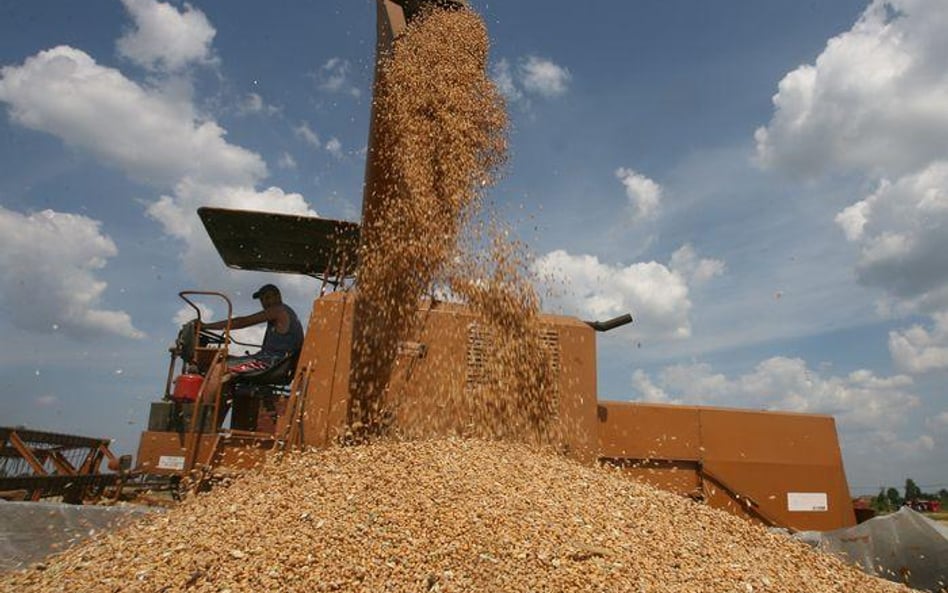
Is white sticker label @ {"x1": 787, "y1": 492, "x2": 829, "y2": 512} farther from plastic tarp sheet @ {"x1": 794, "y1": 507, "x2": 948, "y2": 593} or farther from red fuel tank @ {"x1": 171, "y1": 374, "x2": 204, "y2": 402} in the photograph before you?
red fuel tank @ {"x1": 171, "y1": 374, "x2": 204, "y2": 402}

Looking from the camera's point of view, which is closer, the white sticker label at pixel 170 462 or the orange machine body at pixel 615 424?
the white sticker label at pixel 170 462

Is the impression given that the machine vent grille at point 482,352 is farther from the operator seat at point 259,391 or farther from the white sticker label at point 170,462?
the white sticker label at point 170,462

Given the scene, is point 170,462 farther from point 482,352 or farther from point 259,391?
point 482,352

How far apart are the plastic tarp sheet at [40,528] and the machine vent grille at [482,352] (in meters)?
2.27

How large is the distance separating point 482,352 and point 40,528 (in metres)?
2.75

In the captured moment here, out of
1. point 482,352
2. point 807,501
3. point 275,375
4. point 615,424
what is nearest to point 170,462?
point 275,375

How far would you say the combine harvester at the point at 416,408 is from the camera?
4.02 meters

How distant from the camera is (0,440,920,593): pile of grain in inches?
98.1

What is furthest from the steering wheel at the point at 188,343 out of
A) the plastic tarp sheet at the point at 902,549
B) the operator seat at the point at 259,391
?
the plastic tarp sheet at the point at 902,549

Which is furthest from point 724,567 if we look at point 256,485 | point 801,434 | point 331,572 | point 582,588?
point 801,434

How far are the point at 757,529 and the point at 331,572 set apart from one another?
2.52 meters

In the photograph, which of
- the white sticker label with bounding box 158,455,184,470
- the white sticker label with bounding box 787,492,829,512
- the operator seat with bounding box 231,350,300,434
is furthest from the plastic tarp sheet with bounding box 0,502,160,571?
the white sticker label with bounding box 787,492,829,512

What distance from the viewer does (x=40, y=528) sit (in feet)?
11.5

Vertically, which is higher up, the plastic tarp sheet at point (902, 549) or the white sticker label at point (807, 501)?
the white sticker label at point (807, 501)
